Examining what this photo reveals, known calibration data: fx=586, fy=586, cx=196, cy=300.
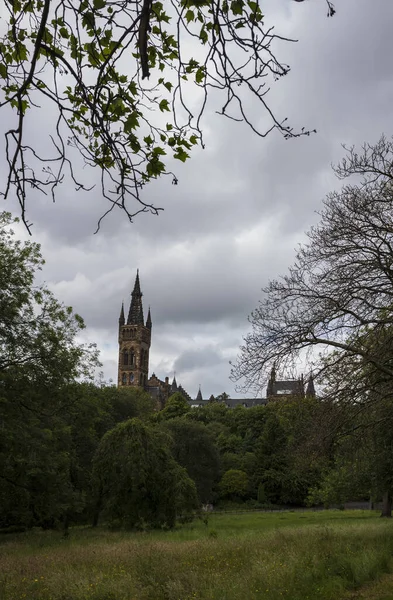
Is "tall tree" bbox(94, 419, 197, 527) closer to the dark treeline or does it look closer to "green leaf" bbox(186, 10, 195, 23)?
the dark treeline

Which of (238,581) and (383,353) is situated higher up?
(383,353)

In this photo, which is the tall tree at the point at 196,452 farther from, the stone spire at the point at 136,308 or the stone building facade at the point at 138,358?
the stone spire at the point at 136,308

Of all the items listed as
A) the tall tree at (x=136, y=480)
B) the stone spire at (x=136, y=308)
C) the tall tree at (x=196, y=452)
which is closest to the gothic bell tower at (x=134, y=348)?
the stone spire at (x=136, y=308)

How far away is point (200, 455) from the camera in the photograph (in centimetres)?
5297

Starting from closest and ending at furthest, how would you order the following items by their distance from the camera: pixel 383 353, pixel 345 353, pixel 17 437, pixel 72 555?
pixel 383 353
pixel 345 353
pixel 72 555
pixel 17 437

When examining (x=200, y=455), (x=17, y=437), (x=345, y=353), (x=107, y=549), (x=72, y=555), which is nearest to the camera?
(x=345, y=353)

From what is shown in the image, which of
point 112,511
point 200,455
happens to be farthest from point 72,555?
point 200,455

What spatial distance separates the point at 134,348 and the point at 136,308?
1003 centimetres

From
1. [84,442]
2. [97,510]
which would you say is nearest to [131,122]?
[97,510]

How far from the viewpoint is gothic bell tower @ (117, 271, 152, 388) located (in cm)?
13500

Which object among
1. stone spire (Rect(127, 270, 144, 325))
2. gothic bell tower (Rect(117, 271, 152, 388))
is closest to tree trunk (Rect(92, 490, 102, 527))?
gothic bell tower (Rect(117, 271, 152, 388))

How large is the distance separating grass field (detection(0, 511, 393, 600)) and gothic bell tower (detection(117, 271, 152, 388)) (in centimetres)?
Answer: 11851

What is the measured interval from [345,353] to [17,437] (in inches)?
494

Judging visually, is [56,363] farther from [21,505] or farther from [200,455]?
Answer: [200,455]
